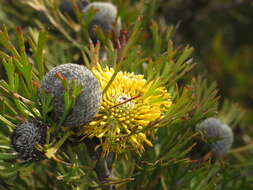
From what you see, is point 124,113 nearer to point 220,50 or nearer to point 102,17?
point 102,17

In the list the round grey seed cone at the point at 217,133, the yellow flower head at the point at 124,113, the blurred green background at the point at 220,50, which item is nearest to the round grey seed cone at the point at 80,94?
the yellow flower head at the point at 124,113

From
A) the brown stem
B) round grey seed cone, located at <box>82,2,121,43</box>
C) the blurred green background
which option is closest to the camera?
the brown stem

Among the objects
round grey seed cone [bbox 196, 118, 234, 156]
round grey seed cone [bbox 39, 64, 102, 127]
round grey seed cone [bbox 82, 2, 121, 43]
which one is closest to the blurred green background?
round grey seed cone [bbox 82, 2, 121, 43]

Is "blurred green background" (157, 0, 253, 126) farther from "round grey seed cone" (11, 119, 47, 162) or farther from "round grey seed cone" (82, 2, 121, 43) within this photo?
"round grey seed cone" (11, 119, 47, 162)

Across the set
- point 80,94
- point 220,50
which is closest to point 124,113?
point 80,94

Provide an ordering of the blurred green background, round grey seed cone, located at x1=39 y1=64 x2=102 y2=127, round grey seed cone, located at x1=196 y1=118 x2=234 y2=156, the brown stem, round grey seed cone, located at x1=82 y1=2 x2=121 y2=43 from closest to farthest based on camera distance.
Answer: round grey seed cone, located at x1=39 y1=64 x2=102 y2=127 → the brown stem → round grey seed cone, located at x1=196 y1=118 x2=234 y2=156 → round grey seed cone, located at x1=82 y1=2 x2=121 y2=43 → the blurred green background
